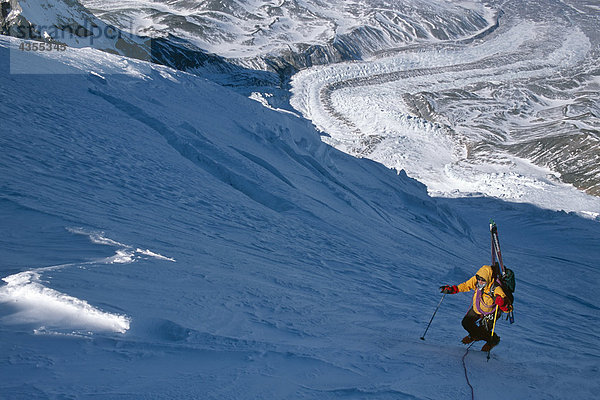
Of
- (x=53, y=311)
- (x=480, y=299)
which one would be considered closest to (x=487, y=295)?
(x=480, y=299)

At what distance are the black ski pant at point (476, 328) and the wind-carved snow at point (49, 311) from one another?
3.57 metres

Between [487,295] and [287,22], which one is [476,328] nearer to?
[487,295]

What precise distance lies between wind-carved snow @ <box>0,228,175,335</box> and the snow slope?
0.01 metres

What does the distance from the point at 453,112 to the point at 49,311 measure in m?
41.1

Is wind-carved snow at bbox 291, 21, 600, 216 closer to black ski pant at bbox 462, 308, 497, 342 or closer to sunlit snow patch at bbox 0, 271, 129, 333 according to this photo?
black ski pant at bbox 462, 308, 497, 342

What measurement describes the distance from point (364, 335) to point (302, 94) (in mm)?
38261

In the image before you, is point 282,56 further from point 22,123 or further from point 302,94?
point 22,123

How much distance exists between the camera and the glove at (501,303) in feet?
16.4

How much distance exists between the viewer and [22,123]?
784 centimetres

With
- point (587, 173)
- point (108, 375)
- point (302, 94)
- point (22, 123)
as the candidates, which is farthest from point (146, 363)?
point (302, 94)

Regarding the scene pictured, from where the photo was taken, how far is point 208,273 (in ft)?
17.0

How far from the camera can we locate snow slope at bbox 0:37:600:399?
3.39 metres

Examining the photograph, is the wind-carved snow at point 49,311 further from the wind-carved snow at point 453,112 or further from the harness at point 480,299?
the wind-carved snow at point 453,112

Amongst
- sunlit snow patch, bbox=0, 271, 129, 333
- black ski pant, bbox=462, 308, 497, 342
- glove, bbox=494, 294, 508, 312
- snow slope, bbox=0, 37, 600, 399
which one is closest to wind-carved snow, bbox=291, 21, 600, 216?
snow slope, bbox=0, 37, 600, 399
